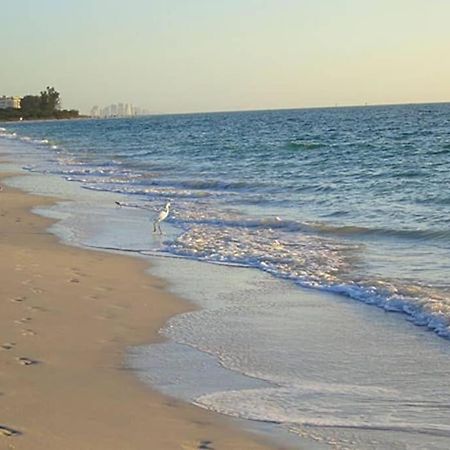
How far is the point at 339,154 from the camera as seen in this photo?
106ft

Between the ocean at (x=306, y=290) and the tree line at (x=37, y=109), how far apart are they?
17418 cm

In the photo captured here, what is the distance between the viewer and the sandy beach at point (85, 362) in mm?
4352

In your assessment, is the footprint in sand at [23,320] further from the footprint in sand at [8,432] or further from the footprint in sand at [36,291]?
the footprint in sand at [8,432]

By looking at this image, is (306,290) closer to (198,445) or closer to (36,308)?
(36,308)

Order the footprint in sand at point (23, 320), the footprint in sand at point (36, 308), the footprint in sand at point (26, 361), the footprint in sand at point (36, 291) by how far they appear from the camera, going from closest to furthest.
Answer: the footprint in sand at point (26, 361), the footprint in sand at point (23, 320), the footprint in sand at point (36, 308), the footprint in sand at point (36, 291)

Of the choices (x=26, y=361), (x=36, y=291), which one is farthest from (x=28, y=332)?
(x=36, y=291)

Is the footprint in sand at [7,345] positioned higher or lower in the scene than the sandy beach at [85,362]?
higher

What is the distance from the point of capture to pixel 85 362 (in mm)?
A: 5793

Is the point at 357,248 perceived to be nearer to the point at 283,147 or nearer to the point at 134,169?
the point at 134,169

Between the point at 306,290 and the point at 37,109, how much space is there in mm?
192882

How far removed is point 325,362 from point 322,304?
2032mm

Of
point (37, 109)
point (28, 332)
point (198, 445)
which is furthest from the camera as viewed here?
point (37, 109)

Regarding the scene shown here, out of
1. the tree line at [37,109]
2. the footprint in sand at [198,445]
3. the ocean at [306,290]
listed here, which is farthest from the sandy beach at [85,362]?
the tree line at [37,109]

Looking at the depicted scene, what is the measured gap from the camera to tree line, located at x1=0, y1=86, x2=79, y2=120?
190375mm
